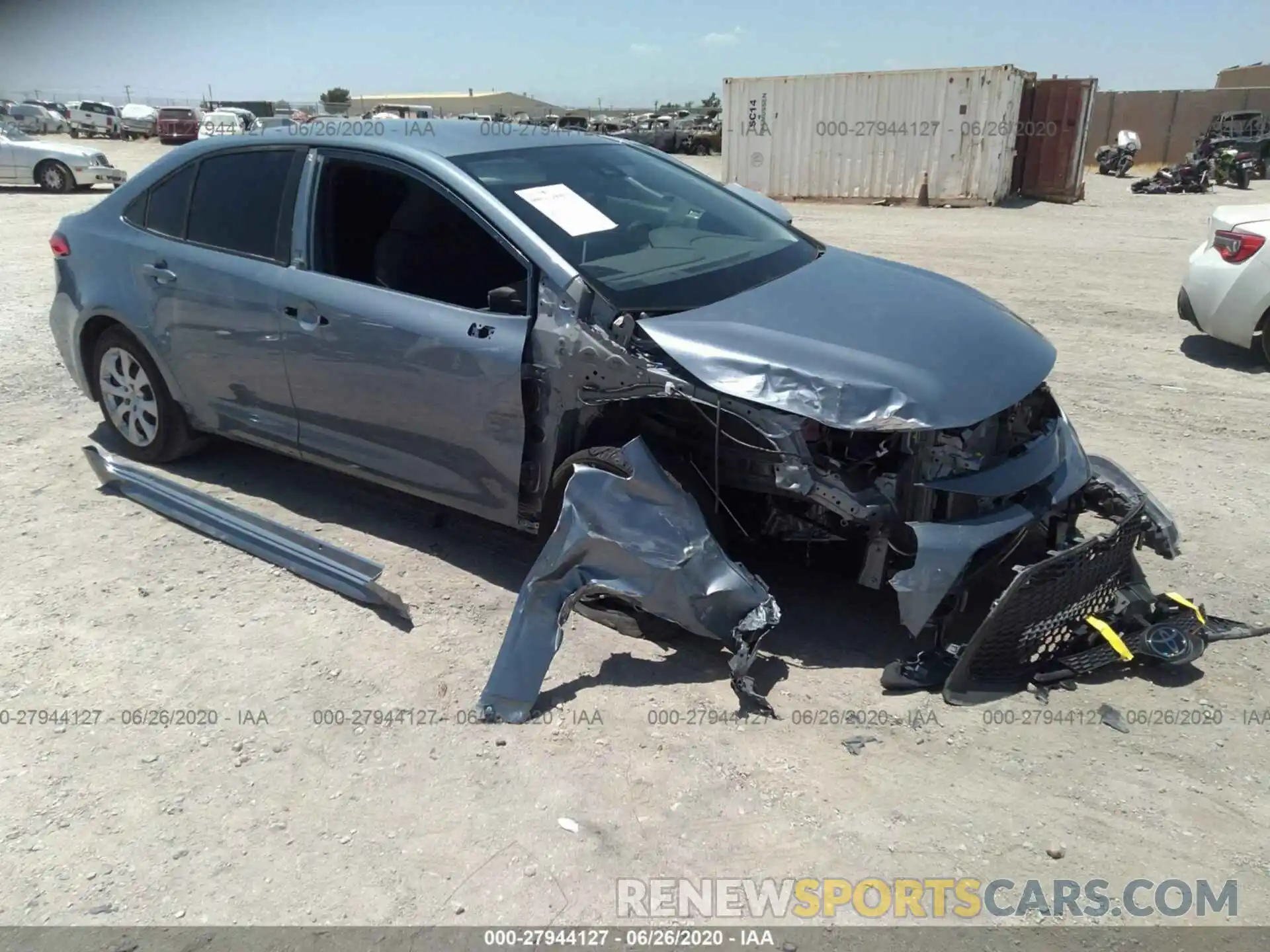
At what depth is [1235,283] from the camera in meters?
7.01

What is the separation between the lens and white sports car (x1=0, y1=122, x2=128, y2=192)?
19.9 metres

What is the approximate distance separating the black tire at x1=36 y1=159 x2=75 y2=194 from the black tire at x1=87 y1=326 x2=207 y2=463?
59.6 feet

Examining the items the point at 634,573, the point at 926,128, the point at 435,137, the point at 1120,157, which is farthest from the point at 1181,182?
the point at 634,573

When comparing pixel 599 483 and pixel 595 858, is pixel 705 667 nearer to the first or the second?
pixel 599 483

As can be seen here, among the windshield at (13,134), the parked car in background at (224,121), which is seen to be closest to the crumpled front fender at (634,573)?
the windshield at (13,134)

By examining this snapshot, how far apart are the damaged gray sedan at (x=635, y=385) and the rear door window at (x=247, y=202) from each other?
14 mm

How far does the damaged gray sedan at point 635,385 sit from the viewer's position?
326cm

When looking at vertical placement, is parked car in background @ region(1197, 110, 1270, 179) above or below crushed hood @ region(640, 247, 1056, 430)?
below

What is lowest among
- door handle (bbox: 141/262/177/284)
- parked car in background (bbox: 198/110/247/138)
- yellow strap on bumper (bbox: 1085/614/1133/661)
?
yellow strap on bumper (bbox: 1085/614/1133/661)

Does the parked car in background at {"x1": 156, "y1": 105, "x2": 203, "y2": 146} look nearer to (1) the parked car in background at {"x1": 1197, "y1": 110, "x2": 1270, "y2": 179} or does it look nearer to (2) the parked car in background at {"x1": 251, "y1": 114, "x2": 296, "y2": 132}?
(1) the parked car in background at {"x1": 1197, "y1": 110, "x2": 1270, "y2": 179}

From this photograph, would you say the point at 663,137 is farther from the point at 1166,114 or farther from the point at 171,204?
the point at 171,204

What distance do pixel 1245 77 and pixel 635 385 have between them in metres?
60.0

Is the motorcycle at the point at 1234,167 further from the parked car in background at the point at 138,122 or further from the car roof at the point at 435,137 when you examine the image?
the parked car in background at the point at 138,122

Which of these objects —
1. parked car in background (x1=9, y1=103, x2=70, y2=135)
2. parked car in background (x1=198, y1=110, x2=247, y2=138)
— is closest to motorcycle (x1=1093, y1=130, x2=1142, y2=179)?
parked car in background (x1=198, y1=110, x2=247, y2=138)
